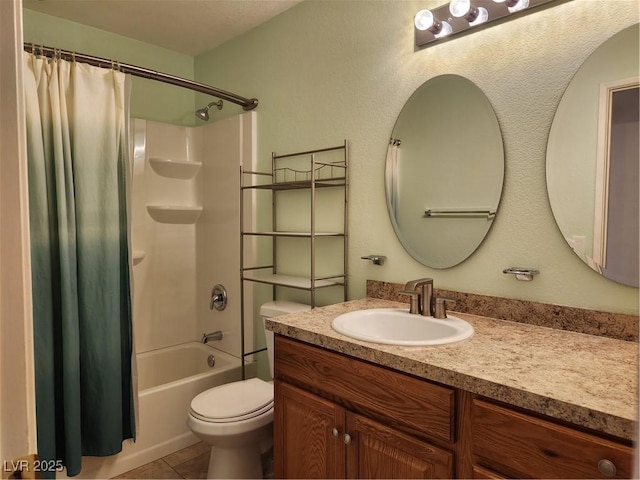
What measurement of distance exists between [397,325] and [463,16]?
4.05 feet

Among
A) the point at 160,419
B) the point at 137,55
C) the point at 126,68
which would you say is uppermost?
the point at 137,55

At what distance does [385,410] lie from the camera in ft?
3.97

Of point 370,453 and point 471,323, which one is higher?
point 471,323

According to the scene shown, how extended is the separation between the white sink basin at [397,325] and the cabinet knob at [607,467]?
21.2 inches

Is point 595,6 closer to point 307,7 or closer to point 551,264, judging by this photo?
point 551,264

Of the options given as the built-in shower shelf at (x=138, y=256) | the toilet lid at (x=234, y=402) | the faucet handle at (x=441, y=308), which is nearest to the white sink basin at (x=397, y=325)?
the faucet handle at (x=441, y=308)

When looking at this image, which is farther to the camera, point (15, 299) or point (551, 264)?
point (551, 264)

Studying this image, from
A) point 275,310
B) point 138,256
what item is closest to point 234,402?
point 275,310

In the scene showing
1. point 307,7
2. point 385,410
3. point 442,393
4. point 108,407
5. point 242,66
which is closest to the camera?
point 442,393

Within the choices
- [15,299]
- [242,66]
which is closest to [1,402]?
[15,299]

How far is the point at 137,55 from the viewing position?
9.15ft

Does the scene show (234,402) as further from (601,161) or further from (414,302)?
(601,161)

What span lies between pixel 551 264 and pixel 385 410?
785 millimetres

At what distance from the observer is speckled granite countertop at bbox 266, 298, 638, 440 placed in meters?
0.86
